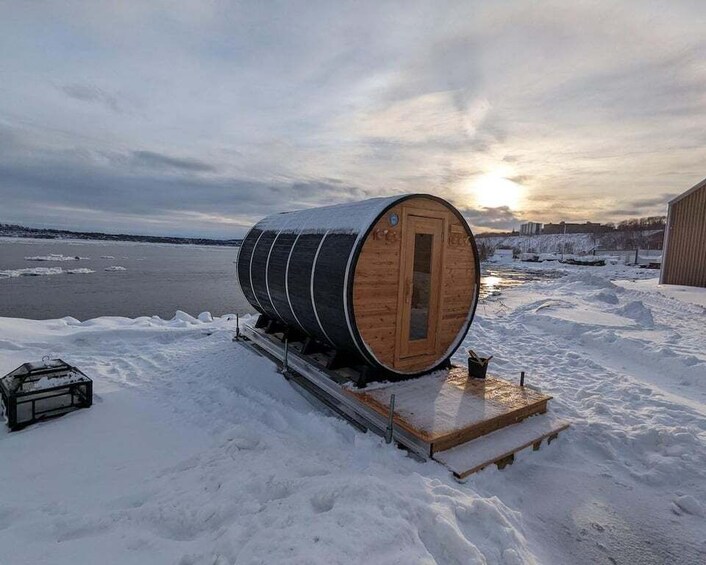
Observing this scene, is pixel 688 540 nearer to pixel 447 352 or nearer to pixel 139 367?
pixel 447 352

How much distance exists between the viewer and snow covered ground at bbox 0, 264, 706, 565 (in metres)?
3.08

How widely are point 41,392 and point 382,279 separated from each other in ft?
15.6

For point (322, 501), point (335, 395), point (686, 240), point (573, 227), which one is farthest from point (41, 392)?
point (573, 227)

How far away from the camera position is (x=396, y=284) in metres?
6.08

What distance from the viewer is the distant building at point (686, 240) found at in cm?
1858

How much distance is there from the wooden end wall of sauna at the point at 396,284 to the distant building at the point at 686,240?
18.4 meters

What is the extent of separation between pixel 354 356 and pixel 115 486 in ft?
11.3

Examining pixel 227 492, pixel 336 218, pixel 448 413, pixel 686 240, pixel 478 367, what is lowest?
pixel 227 492

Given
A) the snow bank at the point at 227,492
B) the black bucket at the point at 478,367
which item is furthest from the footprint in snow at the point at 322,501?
the black bucket at the point at 478,367

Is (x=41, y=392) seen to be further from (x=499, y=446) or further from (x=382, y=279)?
(x=499, y=446)

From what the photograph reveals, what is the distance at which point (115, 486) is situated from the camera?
394 cm

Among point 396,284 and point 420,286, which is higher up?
point 396,284

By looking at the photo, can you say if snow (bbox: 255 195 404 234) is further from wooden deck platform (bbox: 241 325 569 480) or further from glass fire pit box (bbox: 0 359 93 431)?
glass fire pit box (bbox: 0 359 93 431)

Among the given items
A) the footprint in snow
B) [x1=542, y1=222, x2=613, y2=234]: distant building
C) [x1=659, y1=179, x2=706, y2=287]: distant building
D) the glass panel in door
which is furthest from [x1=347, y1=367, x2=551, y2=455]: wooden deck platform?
[x1=542, y1=222, x2=613, y2=234]: distant building
